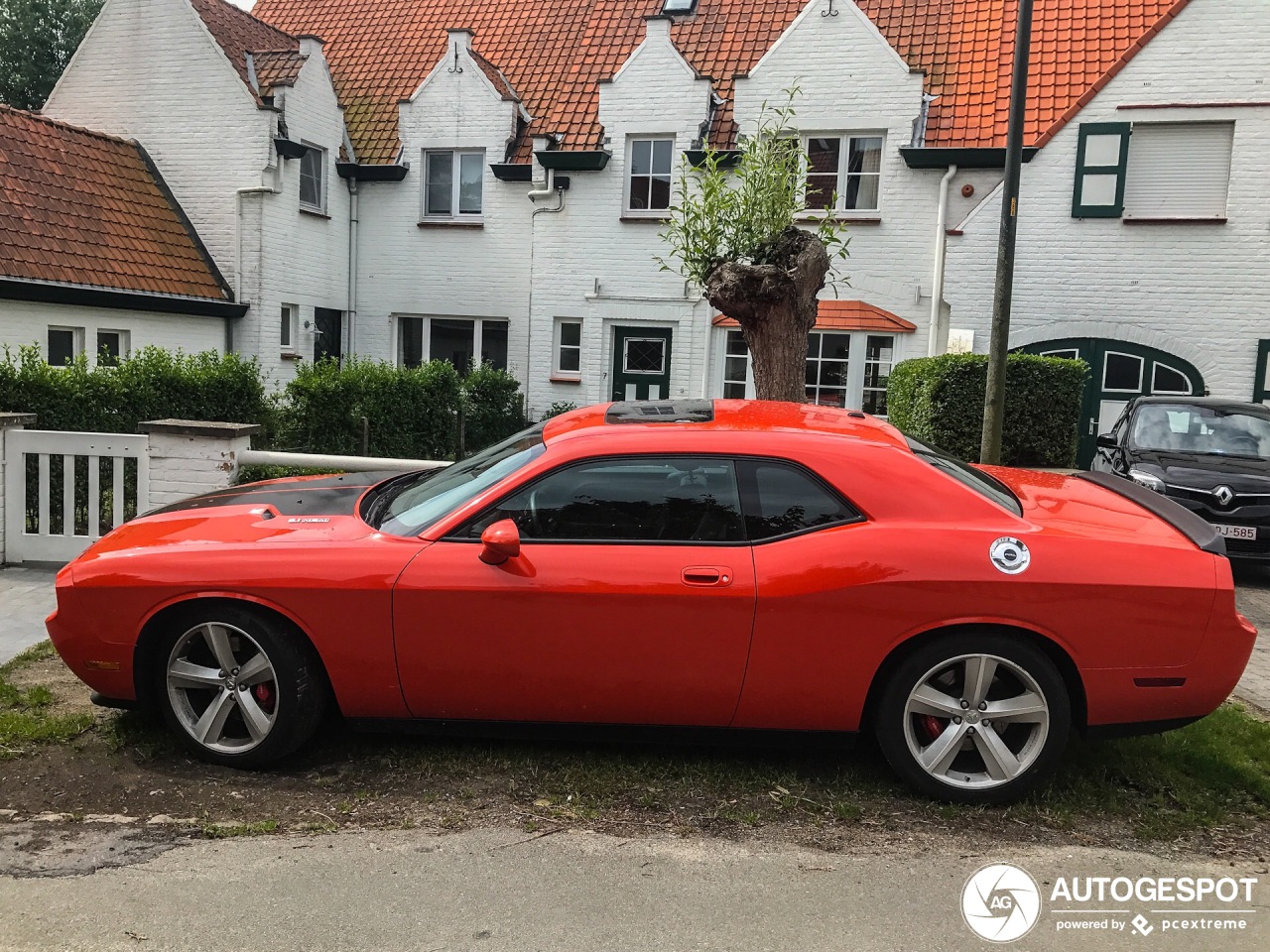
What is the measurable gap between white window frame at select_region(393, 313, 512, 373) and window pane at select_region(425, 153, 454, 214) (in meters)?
2.02

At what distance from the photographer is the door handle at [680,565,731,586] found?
4176 millimetres

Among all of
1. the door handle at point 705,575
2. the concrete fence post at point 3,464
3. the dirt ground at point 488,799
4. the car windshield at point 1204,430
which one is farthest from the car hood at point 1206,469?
the concrete fence post at point 3,464

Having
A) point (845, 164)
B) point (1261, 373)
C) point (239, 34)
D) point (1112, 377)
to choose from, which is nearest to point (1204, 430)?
point (1112, 377)

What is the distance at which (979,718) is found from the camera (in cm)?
418

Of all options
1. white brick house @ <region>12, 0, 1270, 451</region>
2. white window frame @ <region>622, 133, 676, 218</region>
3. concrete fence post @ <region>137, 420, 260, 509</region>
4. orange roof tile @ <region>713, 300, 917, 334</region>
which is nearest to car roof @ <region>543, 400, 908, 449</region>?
concrete fence post @ <region>137, 420, 260, 509</region>

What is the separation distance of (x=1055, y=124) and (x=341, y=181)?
12801 millimetres

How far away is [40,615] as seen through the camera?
21.9 feet

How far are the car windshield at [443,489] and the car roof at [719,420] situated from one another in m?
0.18

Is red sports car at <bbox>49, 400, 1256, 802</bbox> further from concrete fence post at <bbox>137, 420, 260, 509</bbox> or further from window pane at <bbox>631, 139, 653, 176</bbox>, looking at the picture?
window pane at <bbox>631, 139, 653, 176</bbox>

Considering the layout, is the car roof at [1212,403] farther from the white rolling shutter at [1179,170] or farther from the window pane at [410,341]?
the window pane at [410,341]

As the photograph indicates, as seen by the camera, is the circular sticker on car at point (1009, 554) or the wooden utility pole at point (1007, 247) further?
the wooden utility pole at point (1007, 247)

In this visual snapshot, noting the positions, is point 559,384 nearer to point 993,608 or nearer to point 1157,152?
point 1157,152

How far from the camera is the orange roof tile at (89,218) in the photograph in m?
14.0

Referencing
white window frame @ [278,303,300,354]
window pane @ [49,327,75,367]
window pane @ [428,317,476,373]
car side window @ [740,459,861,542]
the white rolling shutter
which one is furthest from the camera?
window pane @ [428,317,476,373]
